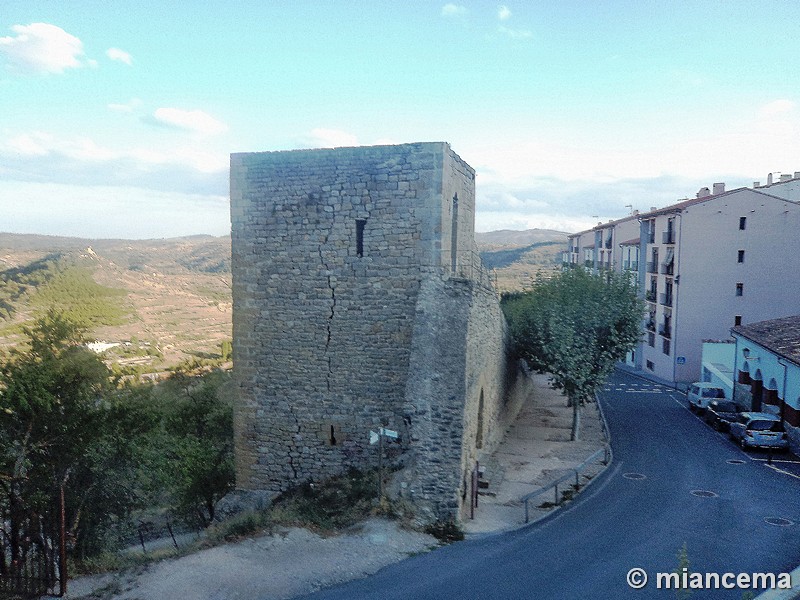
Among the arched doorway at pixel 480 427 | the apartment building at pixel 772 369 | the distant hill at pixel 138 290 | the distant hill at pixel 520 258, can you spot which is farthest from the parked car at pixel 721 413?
the distant hill at pixel 520 258

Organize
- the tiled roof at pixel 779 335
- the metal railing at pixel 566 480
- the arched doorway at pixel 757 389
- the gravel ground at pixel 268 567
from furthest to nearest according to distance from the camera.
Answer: the arched doorway at pixel 757 389, the tiled roof at pixel 779 335, the metal railing at pixel 566 480, the gravel ground at pixel 268 567

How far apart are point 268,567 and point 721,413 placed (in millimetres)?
19637

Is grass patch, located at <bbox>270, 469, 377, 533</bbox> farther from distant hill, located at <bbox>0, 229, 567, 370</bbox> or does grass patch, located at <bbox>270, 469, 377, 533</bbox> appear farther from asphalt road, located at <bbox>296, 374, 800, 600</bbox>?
distant hill, located at <bbox>0, 229, 567, 370</bbox>

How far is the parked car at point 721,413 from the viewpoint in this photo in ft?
69.9

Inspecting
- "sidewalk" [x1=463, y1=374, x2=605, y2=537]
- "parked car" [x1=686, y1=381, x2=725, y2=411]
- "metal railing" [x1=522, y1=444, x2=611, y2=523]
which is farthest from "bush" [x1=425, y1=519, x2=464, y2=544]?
"parked car" [x1=686, y1=381, x2=725, y2=411]

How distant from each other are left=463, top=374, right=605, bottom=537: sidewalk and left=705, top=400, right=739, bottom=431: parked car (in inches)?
173

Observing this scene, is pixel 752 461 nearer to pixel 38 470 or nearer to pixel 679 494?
pixel 679 494

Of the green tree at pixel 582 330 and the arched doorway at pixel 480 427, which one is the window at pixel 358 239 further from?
the green tree at pixel 582 330

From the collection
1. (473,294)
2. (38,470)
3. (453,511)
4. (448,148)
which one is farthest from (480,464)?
(38,470)

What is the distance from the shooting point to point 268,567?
9422mm

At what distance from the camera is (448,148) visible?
12.8 meters

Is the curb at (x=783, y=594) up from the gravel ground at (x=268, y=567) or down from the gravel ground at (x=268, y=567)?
up

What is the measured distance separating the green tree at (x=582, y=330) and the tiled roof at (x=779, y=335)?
474 centimetres

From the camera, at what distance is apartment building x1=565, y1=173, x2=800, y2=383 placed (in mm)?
31719
